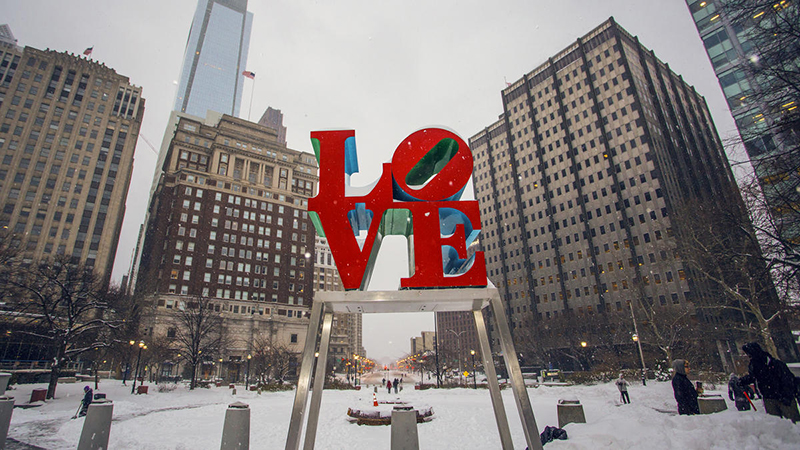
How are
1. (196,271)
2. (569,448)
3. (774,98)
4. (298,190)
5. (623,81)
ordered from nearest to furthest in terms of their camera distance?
(569,448)
(774,98)
(196,271)
(623,81)
(298,190)

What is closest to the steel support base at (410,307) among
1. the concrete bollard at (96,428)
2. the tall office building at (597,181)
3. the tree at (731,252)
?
the concrete bollard at (96,428)

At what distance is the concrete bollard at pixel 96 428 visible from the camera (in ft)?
28.6

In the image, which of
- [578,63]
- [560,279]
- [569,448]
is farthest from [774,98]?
[578,63]

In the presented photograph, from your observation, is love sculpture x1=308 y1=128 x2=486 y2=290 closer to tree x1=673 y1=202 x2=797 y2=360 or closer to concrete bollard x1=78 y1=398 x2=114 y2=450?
concrete bollard x1=78 y1=398 x2=114 y2=450

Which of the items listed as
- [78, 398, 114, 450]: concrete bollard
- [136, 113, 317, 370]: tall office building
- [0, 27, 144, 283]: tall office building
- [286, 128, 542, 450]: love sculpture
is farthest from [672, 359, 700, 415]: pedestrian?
[0, 27, 144, 283]: tall office building

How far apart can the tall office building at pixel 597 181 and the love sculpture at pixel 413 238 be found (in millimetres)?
60141

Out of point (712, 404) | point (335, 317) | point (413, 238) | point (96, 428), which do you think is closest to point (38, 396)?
point (96, 428)

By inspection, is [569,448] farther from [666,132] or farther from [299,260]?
→ [666,132]

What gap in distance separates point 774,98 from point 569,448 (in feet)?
35.7

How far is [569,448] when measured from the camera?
24.8 ft

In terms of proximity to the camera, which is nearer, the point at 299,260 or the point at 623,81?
the point at 623,81

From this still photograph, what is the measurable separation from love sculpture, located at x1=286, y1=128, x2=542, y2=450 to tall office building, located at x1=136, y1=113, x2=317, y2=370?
68682 millimetres

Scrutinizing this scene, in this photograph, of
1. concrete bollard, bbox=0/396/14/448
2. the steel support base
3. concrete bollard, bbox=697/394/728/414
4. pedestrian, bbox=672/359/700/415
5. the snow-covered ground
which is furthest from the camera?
concrete bollard, bbox=697/394/728/414

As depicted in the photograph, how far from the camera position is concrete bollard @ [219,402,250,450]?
833 centimetres
